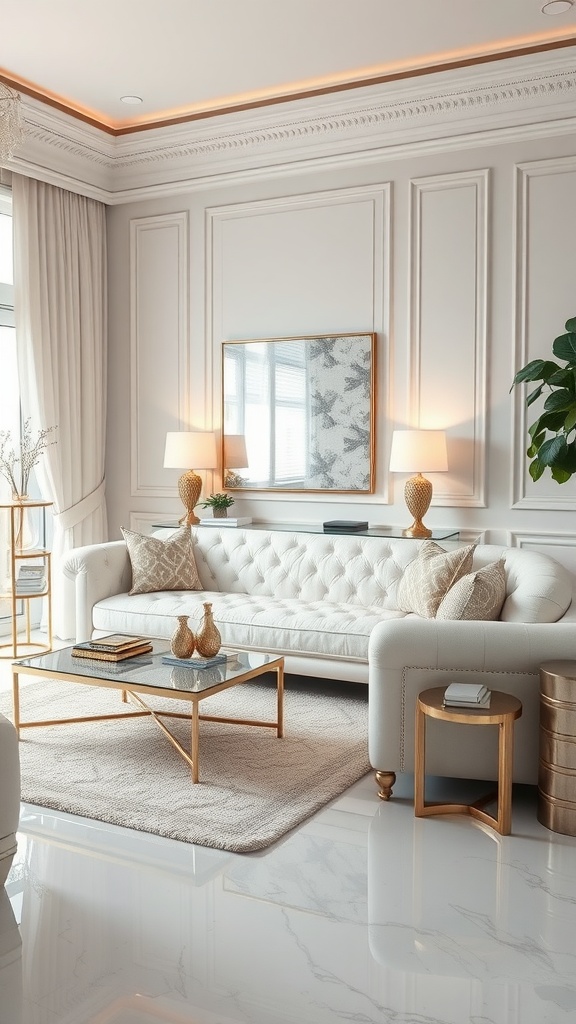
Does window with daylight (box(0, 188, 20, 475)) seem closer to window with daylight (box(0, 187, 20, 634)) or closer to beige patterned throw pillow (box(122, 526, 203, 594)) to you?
window with daylight (box(0, 187, 20, 634))

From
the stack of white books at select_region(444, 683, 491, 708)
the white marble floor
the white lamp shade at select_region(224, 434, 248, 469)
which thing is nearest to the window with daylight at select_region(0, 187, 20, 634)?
the white lamp shade at select_region(224, 434, 248, 469)

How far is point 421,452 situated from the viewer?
16.3ft

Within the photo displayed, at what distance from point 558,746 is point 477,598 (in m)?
0.90

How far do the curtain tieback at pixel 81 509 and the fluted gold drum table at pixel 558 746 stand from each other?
12.7ft

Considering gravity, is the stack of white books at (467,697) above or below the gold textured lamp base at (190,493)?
below

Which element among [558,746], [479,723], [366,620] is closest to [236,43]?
[366,620]

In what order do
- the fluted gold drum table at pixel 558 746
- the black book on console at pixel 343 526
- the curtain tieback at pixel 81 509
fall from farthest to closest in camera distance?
the curtain tieback at pixel 81 509 → the black book on console at pixel 343 526 → the fluted gold drum table at pixel 558 746

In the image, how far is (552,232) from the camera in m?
4.87

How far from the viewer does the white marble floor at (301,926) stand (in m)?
2.01

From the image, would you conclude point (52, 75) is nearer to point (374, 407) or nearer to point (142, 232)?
point (142, 232)

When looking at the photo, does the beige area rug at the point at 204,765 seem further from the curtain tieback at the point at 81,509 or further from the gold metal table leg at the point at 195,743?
the curtain tieback at the point at 81,509

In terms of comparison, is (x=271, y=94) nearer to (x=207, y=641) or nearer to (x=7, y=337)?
(x=7, y=337)

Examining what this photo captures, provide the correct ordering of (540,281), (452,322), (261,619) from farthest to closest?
1. (452,322)
2. (540,281)
3. (261,619)

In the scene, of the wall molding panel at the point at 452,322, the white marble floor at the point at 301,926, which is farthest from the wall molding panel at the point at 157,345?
the white marble floor at the point at 301,926
